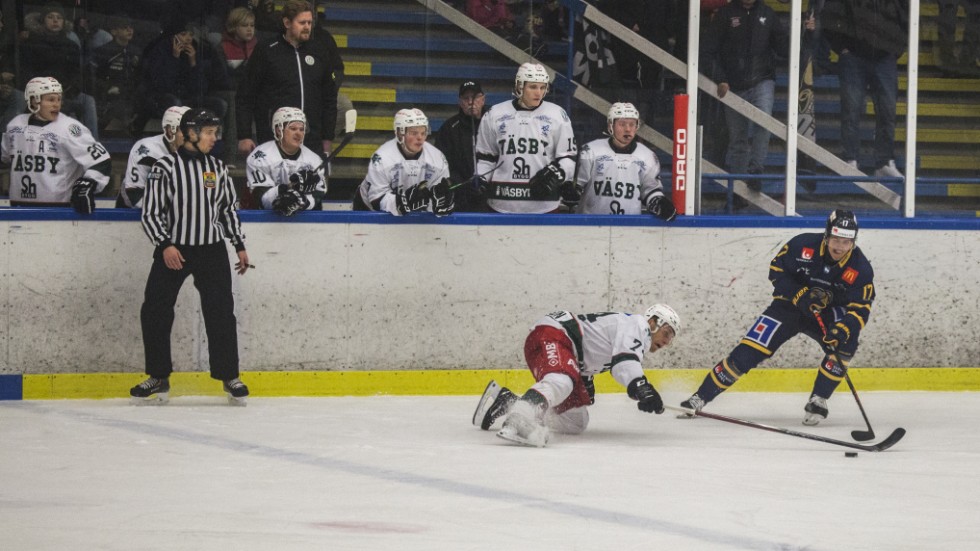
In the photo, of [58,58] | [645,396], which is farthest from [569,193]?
[58,58]

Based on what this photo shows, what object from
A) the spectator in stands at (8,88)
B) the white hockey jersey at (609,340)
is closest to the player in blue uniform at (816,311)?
the white hockey jersey at (609,340)

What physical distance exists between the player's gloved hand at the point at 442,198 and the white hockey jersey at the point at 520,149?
498mm

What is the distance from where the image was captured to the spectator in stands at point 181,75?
8242 mm

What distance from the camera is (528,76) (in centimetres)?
806

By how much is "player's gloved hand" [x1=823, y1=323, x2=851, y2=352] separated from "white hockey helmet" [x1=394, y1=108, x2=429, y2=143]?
248cm

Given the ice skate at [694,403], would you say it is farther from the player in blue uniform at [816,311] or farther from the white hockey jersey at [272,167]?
the white hockey jersey at [272,167]

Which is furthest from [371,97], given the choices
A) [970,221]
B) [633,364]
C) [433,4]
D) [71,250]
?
[970,221]

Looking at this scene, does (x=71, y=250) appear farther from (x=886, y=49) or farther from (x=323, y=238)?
(x=886, y=49)

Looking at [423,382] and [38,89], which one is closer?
[38,89]

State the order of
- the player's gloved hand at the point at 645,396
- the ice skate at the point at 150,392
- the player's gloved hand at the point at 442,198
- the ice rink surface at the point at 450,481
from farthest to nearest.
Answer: the player's gloved hand at the point at 442,198, the ice skate at the point at 150,392, the player's gloved hand at the point at 645,396, the ice rink surface at the point at 450,481

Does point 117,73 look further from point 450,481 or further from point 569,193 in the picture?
point 450,481

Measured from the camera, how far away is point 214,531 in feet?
14.4

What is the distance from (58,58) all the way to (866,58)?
15.5 feet

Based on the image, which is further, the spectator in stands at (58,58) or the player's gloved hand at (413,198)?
the spectator in stands at (58,58)
